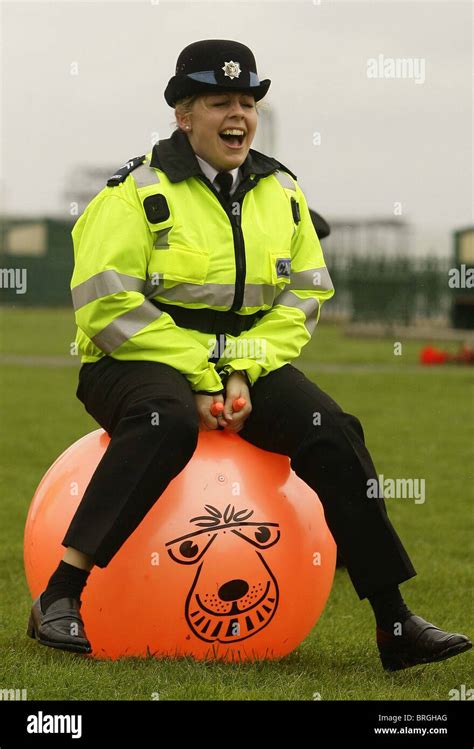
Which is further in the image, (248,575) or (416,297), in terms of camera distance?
(416,297)

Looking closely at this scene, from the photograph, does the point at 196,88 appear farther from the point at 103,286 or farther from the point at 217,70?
the point at 103,286

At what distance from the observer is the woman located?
16.4 ft

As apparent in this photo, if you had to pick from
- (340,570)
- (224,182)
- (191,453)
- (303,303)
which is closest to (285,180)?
(224,182)

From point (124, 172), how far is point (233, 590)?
1676 millimetres

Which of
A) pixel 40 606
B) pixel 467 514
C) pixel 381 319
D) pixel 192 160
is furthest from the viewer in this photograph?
pixel 381 319

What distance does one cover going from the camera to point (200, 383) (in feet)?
17.3

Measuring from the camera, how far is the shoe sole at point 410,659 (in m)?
5.02

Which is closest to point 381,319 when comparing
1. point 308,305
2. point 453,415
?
point 453,415

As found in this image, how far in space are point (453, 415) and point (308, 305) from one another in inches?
402

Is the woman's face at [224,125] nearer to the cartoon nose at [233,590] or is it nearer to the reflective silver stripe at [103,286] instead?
the reflective silver stripe at [103,286]

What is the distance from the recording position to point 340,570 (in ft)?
24.7

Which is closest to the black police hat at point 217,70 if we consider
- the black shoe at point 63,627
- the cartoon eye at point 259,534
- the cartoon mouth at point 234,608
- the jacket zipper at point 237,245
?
the jacket zipper at point 237,245

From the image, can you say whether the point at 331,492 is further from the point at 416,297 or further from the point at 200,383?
the point at 416,297

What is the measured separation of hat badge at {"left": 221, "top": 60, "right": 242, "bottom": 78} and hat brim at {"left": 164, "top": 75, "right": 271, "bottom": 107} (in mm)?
47
